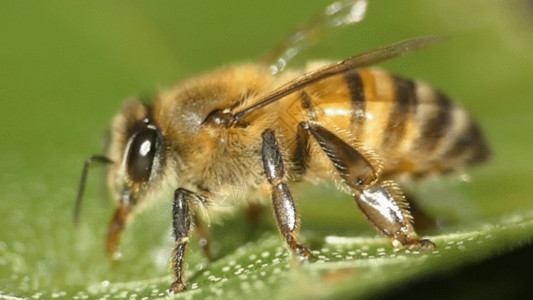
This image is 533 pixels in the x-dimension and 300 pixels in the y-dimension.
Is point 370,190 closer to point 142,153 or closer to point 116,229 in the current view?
point 142,153

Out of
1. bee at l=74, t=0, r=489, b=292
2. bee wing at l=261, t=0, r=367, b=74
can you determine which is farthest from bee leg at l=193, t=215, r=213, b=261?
bee wing at l=261, t=0, r=367, b=74

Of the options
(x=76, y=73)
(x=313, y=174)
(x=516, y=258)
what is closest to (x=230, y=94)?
(x=313, y=174)

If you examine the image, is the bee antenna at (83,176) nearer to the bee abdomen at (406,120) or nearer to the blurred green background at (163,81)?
the blurred green background at (163,81)

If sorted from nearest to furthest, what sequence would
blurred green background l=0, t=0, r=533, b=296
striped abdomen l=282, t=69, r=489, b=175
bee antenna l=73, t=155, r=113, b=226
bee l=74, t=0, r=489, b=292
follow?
1. bee l=74, t=0, r=489, b=292
2. striped abdomen l=282, t=69, r=489, b=175
3. bee antenna l=73, t=155, r=113, b=226
4. blurred green background l=0, t=0, r=533, b=296

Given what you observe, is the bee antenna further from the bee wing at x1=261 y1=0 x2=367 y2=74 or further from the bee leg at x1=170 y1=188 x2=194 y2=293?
the bee wing at x1=261 y1=0 x2=367 y2=74

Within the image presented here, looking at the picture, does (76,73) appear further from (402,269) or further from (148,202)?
(402,269)

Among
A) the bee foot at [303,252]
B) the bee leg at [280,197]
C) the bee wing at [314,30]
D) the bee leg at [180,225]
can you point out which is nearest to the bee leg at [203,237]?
the bee leg at [180,225]
